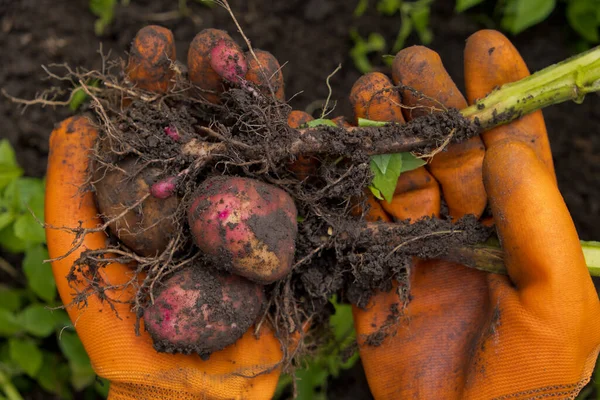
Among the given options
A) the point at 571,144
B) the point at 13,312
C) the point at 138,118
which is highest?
the point at 138,118

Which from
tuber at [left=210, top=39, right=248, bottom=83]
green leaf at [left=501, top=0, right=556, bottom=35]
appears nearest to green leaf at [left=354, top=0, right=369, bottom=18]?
green leaf at [left=501, top=0, right=556, bottom=35]

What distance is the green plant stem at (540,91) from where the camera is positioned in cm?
172

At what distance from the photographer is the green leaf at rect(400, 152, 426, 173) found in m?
1.79

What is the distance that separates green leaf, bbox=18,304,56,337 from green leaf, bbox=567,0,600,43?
9.58ft

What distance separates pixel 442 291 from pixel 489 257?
0.23 m

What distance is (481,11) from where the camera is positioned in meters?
2.99

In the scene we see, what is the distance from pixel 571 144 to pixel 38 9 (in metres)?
3.05

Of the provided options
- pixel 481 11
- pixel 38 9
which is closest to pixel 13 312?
pixel 38 9

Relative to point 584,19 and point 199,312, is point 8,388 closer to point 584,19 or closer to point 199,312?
point 199,312

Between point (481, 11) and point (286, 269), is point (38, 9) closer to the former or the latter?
point (286, 269)

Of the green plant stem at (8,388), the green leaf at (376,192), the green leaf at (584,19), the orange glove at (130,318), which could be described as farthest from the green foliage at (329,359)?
the green leaf at (584,19)

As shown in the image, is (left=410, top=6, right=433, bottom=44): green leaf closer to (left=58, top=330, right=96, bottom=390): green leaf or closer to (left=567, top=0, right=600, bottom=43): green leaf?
(left=567, top=0, right=600, bottom=43): green leaf

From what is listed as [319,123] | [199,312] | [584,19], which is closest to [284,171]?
[319,123]

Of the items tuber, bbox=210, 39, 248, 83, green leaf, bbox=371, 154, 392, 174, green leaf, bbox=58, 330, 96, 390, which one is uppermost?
tuber, bbox=210, 39, 248, 83
